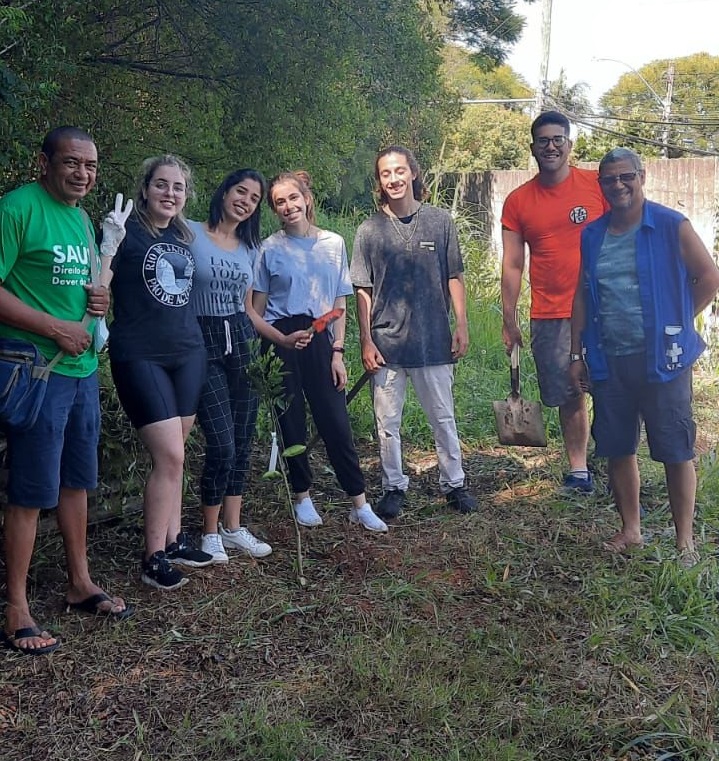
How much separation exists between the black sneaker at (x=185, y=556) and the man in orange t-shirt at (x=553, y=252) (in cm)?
202

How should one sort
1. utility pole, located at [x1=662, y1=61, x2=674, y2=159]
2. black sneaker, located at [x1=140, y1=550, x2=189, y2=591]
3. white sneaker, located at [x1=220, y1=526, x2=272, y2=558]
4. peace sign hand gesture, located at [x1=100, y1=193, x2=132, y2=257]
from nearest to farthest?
peace sign hand gesture, located at [x1=100, y1=193, x2=132, y2=257], black sneaker, located at [x1=140, y1=550, x2=189, y2=591], white sneaker, located at [x1=220, y1=526, x2=272, y2=558], utility pole, located at [x1=662, y1=61, x2=674, y2=159]

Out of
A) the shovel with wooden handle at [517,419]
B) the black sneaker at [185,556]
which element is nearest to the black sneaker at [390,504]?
the shovel with wooden handle at [517,419]

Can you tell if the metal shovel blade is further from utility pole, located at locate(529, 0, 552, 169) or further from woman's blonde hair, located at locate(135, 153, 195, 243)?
utility pole, located at locate(529, 0, 552, 169)

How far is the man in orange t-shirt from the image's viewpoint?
14.8ft

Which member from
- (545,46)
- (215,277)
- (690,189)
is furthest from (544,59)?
(215,277)

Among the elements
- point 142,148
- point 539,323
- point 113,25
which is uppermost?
point 113,25

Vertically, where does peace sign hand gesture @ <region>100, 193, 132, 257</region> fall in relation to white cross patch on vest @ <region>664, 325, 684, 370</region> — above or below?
above

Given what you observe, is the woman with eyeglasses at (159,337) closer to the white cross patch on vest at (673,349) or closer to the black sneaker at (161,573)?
the black sneaker at (161,573)

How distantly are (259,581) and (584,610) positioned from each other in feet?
4.49

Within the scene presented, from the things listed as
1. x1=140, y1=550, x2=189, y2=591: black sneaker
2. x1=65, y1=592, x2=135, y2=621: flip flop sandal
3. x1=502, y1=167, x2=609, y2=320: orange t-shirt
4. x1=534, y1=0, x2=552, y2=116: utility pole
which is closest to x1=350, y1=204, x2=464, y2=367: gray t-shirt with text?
x1=502, y1=167, x2=609, y2=320: orange t-shirt

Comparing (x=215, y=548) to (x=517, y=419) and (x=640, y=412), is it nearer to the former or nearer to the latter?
(x=517, y=419)

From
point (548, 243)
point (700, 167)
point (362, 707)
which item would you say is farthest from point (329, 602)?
point (700, 167)

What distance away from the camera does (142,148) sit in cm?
466

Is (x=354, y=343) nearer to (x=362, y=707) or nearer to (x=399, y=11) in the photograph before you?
(x=399, y=11)
